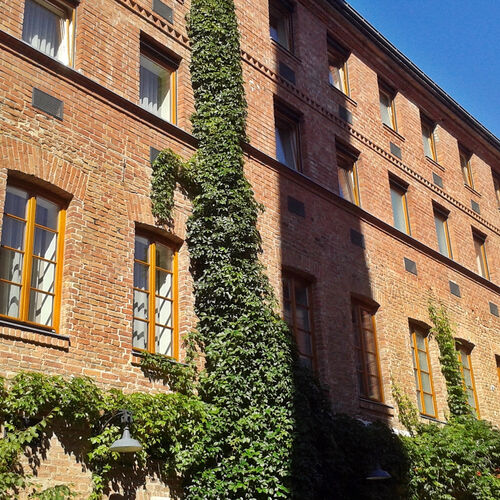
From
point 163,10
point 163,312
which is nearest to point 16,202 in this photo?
point 163,312

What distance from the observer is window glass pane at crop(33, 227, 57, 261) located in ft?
34.0

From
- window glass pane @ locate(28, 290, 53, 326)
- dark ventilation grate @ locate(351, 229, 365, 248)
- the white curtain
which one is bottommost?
window glass pane @ locate(28, 290, 53, 326)

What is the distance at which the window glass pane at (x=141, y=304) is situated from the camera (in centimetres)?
1136

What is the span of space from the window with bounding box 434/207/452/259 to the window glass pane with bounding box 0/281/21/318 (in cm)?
1313

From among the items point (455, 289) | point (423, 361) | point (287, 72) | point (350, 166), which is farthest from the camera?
point (455, 289)

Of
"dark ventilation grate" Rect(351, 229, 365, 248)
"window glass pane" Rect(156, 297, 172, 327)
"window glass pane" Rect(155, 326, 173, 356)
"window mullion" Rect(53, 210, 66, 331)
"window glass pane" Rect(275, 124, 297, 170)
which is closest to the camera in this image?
"window mullion" Rect(53, 210, 66, 331)

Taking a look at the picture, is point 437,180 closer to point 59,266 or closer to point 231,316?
point 231,316

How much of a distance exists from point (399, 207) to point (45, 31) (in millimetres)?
10179

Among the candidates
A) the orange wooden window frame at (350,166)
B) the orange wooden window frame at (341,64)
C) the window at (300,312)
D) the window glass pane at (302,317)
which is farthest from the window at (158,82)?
the orange wooden window frame at (341,64)

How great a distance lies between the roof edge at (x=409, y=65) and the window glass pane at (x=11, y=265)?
11778 mm

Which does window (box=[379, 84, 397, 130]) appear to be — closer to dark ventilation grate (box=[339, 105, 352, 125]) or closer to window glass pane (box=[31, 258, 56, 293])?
dark ventilation grate (box=[339, 105, 352, 125])

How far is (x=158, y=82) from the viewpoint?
13.8 meters

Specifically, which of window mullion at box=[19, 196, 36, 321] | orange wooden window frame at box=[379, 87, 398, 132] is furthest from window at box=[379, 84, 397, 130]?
window mullion at box=[19, 196, 36, 321]

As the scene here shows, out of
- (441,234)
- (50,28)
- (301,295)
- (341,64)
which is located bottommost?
(301,295)
